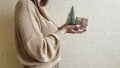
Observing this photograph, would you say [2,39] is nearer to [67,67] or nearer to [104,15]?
[67,67]

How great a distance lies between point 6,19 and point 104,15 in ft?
2.29

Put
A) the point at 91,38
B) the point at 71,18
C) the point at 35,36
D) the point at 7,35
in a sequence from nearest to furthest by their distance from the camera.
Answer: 1. the point at 35,36
2. the point at 71,18
3. the point at 7,35
4. the point at 91,38

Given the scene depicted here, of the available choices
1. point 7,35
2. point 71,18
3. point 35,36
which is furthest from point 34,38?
point 7,35

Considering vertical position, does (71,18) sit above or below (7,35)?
above

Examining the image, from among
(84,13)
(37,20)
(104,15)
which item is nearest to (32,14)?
(37,20)

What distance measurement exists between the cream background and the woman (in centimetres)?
36

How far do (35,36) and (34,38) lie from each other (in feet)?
0.04

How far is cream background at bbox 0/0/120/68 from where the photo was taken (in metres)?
1.63

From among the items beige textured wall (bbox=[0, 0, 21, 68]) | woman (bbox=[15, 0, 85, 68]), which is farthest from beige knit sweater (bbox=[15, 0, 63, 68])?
beige textured wall (bbox=[0, 0, 21, 68])

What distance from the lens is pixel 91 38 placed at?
172cm

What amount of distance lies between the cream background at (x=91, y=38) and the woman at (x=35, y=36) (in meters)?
0.36

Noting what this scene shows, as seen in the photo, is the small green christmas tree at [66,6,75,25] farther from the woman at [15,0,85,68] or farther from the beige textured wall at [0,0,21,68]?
the beige textured wall at [0,0,21,68]

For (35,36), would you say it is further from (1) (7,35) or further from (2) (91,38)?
(2) (91,38)

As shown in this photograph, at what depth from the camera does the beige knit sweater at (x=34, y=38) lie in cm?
116
